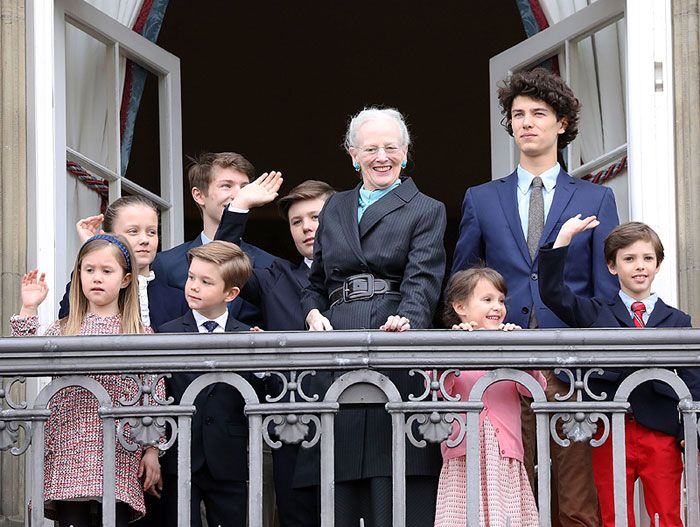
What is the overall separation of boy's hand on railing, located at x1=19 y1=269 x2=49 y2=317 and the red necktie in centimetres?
222

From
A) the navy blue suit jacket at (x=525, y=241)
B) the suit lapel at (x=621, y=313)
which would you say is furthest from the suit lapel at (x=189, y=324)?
the suit lapel at (x=621, y=313)

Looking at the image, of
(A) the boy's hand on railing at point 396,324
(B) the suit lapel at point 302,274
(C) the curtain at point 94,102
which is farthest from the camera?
(C) the curtain at point 94,102

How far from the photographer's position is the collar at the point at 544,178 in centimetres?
656

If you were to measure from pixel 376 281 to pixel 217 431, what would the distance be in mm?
801

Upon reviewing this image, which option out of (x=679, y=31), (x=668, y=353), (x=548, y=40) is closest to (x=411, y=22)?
(x=548, y=40)

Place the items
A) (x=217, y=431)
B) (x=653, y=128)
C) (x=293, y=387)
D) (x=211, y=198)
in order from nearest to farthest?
(x=293, y=387)
(x=217, y=431)
(x=211, y=198)
(x=653, y=128)

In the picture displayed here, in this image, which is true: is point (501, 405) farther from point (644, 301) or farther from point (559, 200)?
point (559, 200)

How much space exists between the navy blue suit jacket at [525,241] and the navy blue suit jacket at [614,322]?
0.17 meters

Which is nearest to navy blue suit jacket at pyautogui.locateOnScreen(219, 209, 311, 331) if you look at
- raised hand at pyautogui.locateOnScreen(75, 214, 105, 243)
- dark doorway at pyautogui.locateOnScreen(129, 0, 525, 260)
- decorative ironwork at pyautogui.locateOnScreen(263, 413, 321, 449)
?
raised hand at pyautogui.locateOnScreen(75, 214, 105, 243)

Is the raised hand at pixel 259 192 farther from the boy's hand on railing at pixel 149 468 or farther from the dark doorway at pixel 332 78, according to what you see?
the dark doorway at pixel 332 78

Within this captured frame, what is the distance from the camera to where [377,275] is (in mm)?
6164

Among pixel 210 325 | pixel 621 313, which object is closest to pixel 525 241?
pixel 621 313

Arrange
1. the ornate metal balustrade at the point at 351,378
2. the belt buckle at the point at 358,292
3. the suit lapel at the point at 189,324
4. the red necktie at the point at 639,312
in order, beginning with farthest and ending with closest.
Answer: the suit lapel at the point at 189,324
the red necktie at the point at 639,312
the belt buckle at the point at 358,292
the ornate metal balustrade at the point at 351,378

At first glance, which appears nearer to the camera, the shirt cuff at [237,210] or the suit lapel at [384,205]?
the suit lapel at [384,205]
